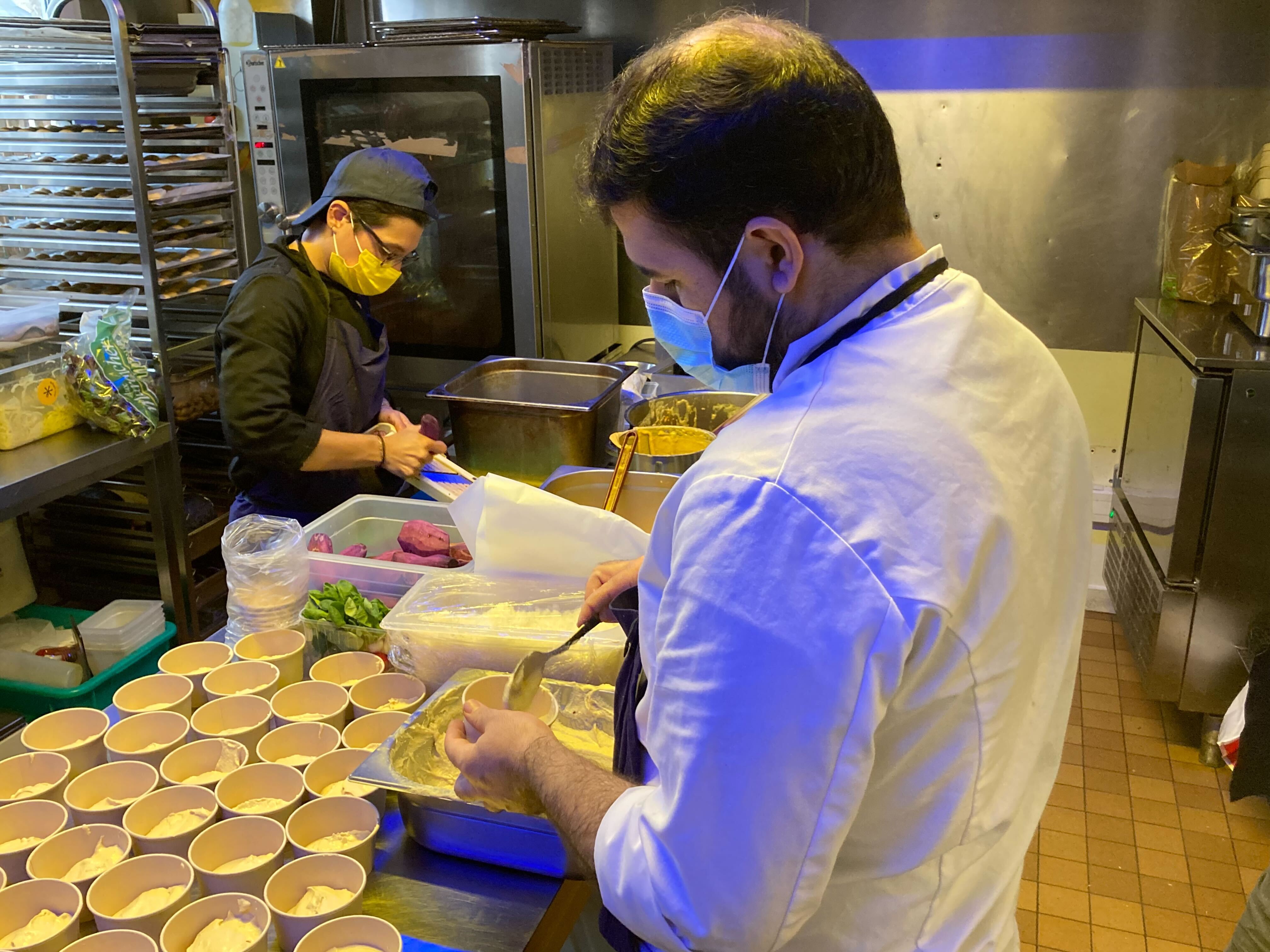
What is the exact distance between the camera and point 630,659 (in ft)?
3.67

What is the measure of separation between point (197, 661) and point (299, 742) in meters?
0.29

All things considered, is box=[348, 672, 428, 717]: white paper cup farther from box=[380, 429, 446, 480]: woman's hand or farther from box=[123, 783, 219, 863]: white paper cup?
box=[380, 429, 446, 480]: woman's hand

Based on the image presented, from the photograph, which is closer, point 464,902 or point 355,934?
point 355,934

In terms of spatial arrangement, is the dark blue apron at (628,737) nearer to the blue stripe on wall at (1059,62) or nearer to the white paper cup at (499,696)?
the white paper cup at (499,696)

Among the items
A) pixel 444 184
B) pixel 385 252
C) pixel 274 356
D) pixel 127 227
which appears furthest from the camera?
pixel 444 184

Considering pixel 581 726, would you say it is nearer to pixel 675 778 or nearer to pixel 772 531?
pixel 675 778

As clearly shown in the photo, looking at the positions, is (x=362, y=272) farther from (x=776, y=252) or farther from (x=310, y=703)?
(x=776, y=252)

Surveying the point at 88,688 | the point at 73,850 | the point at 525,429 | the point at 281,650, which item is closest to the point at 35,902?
the point at 73,850

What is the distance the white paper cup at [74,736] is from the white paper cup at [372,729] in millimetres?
310

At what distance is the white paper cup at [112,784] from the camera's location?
1209 millimetres

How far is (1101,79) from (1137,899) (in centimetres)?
236

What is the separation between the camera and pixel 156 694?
1404 mm

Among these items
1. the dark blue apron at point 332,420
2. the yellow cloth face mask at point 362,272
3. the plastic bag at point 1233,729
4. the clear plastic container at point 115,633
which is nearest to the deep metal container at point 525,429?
the dark blue apron at point 332,420

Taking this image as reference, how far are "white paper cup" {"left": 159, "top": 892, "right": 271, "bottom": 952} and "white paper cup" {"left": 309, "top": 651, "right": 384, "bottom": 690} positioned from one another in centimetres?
45
